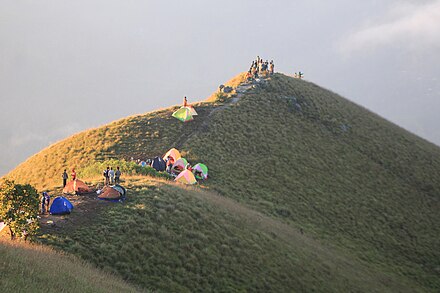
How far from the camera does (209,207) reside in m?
28.8

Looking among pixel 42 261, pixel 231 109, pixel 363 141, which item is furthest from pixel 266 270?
pixel 363 141

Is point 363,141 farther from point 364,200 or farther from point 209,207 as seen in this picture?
point 209,207

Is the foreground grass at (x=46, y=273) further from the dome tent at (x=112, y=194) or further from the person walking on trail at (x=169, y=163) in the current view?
the person walking on trail at (x=169, y=163)

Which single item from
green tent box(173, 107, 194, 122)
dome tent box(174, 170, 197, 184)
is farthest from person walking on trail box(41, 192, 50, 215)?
green tent box(173, 107, 194, 122)

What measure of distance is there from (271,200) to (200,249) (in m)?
16.5

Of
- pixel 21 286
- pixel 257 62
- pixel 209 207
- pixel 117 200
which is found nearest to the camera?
pixel 21 286

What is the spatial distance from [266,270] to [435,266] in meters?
20.6

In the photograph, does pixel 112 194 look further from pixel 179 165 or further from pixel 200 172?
pixel 200 172

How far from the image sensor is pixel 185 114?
51.9 meters

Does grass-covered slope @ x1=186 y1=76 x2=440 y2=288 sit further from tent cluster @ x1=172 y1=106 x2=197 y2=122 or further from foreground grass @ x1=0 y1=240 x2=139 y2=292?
foreground grass @ x1=0 y1=240 x2=139 y2=292

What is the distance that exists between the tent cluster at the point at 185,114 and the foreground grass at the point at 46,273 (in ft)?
113

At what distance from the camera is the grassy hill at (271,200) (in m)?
22.0

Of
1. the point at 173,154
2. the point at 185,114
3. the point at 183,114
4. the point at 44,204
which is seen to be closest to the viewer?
the point at 44,204

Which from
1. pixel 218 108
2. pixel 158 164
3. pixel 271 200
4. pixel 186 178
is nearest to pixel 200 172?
pixel 186 178
